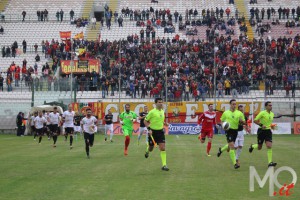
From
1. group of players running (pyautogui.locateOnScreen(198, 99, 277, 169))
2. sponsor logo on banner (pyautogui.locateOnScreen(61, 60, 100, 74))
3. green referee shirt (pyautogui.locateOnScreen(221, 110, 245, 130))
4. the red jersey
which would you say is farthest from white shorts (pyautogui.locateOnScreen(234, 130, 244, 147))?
sponsor logo on banner (pyautogui.locateOnScreen(61, 60, 100, 74))

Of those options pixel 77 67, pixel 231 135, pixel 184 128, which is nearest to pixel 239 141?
pixel 231 135

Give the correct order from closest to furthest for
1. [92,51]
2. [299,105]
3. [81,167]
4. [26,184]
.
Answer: [26,184] → [81,167] → [299,105] → [92,51]

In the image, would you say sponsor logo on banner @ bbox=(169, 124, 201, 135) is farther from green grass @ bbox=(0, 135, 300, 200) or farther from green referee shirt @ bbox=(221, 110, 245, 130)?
green referee shirt @ bbox=(221, 110, 245, 130)

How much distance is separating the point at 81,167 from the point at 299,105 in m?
30.7

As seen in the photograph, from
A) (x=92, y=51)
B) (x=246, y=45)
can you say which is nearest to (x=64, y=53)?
(x=92, y=51)

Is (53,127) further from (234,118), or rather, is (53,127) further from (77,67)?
(77,67)

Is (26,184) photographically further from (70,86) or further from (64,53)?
(64,53)

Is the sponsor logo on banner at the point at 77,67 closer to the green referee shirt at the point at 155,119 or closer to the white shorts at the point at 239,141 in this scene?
the white shorts at the point at 239,141

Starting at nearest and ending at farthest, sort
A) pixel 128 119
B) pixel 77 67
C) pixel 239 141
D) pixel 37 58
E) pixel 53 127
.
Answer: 1. pixel 239 141
2. pixel 128 119
3. pixel 53 127
4. pixel 77 67
5. pixel 37 58

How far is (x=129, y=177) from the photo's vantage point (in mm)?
17781

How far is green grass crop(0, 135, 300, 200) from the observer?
14469mm

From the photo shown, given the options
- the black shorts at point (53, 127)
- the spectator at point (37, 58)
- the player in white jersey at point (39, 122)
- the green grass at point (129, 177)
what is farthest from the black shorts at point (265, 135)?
the spectator at point (37, 58)

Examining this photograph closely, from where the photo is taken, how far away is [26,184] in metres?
16.4

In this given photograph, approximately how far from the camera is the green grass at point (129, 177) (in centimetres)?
1447
